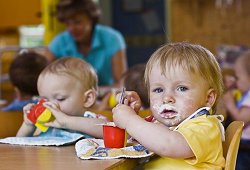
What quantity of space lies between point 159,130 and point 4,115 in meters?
0.88

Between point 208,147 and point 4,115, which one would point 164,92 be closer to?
point 208,147

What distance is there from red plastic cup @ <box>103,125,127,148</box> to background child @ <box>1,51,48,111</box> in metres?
1.43

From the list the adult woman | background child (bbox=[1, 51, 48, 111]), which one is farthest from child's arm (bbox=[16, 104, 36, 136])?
the adult woman

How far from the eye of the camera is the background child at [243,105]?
348 cm

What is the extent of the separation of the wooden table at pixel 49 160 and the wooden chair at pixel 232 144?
9.7 inches

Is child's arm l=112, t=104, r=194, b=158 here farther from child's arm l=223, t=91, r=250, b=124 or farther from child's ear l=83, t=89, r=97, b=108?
child's arm l=223, t=91, r=250, b=124

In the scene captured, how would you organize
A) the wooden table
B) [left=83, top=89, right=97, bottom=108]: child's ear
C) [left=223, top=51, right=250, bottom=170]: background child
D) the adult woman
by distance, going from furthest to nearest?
the adult woman < [left=223, top=51, right=250, bottom=170]: background child < [left=83, top=89, right=97, bottom=108]: child's ear < the wooden table

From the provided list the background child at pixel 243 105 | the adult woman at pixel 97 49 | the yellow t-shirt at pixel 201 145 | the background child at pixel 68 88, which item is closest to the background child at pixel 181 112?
the yellow t-shirt at pixel 201 145

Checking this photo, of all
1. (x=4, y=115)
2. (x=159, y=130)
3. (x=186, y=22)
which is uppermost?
(x=159, y=130)

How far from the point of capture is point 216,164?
1723mm

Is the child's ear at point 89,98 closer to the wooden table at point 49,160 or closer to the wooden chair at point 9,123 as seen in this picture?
the wooden chair at point 9,123

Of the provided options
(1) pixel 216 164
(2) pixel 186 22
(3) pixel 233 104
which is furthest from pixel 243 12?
(1) pixel 216 164

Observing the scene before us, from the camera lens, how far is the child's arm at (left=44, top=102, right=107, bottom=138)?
2.09 m

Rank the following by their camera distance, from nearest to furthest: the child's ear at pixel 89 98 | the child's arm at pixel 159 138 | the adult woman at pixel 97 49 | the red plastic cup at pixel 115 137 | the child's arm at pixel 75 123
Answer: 1. the child's arm at pixel 159 138
2. the red plastic cup at pixel 115 137
3. the child's arm at pixel 75 123
4. the child's ear at pixel 89 98
5. the adult woman at pixel 97 49
